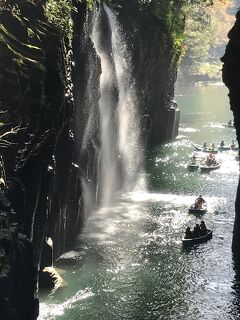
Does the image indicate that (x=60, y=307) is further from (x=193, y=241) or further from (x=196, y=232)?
(x=196, y=232)

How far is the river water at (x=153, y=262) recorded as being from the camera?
23.5 m

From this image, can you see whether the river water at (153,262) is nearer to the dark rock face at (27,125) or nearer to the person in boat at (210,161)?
the person in boat at (210,161)

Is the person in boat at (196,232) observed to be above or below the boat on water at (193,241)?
above

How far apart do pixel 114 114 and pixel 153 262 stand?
64.7 feet

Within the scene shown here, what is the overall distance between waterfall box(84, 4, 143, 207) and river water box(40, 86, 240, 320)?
2.38 meters

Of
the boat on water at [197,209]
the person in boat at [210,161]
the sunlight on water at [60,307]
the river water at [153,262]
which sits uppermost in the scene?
the person in boat at [210,161]

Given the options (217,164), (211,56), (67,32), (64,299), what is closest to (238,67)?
(67,32)

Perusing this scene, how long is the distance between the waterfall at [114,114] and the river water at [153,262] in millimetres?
2377

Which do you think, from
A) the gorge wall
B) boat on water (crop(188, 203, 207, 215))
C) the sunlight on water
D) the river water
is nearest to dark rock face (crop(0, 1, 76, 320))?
the gorge wall

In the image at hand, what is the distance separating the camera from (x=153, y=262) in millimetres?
28953

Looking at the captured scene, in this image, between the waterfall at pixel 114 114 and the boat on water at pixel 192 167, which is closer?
the waterfall at pixel 114 114

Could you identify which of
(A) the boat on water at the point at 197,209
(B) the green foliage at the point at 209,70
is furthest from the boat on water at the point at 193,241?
(B) the green foliage at the point at 209,70

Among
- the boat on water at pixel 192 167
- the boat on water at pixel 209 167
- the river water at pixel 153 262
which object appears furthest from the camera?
the boat on water at pixel 192 167

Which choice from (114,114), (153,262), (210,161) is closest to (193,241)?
(153,262)
